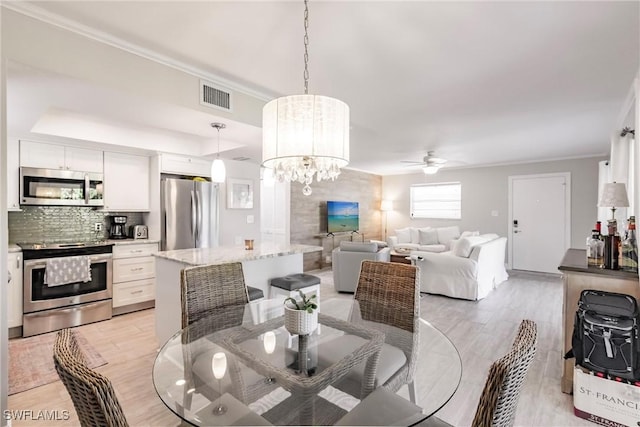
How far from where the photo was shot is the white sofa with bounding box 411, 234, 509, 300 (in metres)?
4.49

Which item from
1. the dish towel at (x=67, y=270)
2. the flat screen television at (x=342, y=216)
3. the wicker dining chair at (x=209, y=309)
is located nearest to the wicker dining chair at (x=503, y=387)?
the wicker dining chair at (x=209, y=309)

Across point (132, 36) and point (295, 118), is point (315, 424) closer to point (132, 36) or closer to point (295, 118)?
point (295, 118)

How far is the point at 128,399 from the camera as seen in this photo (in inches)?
84.4

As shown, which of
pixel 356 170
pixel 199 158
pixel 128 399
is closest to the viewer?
pixel 128 399

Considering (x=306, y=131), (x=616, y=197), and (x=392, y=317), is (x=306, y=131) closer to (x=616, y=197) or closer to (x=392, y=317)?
(x=392, y=317)

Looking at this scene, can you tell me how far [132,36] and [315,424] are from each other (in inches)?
95.4

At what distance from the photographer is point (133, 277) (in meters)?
3.96

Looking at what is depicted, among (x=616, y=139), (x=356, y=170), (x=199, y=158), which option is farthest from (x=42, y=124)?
(x=616, y=139)

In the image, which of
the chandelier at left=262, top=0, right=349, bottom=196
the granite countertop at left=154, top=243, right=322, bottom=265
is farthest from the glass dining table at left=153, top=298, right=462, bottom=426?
the chandelier at left=262, top=0, right=349, bottom=196

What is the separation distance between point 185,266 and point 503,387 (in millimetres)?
2415

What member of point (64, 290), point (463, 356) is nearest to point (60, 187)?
point (64, 290)

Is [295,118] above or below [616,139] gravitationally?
below

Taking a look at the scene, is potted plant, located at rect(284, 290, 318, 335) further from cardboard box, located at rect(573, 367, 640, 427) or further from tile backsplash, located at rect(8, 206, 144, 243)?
tile backsplash, located at rect(8, 206, 144, 243)

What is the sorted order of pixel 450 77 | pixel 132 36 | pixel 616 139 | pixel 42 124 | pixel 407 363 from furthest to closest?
1. pixel 616 139
2. pixel 42 124
3. pixel 450 77
4. pixel 132 36
5. pixel 407 363
